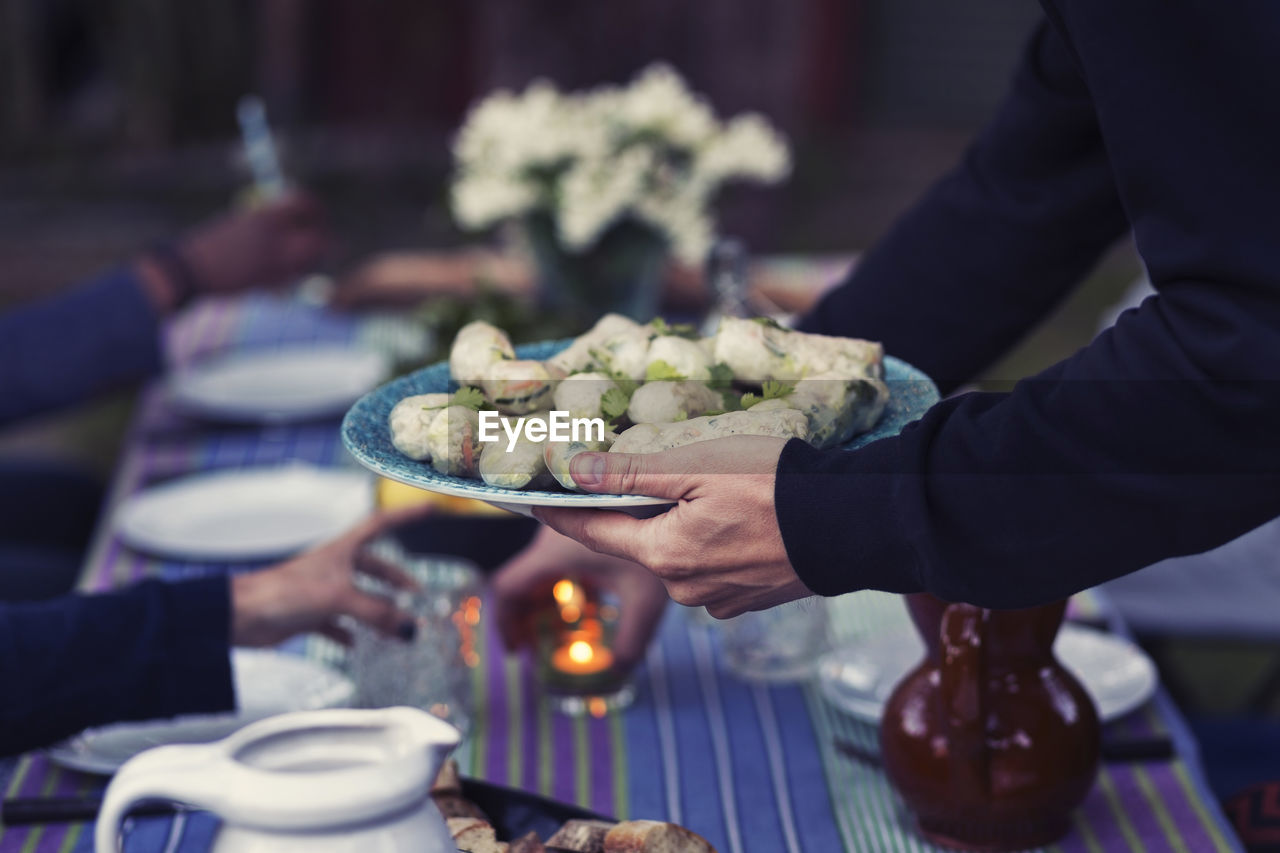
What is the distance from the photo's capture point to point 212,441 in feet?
6.98

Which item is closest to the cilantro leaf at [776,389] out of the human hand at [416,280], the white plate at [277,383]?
the white plate at [277,383]

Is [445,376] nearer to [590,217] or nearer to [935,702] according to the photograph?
[935,702]

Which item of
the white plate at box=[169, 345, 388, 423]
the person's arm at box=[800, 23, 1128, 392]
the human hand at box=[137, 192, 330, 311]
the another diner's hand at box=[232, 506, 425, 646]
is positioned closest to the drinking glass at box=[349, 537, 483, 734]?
the another diner's hand at box=[232, 506, 425, 646]

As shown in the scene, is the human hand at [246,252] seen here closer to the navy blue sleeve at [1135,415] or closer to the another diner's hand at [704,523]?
the another diner's hand at [704,523]

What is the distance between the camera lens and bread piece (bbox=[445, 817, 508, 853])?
905mm

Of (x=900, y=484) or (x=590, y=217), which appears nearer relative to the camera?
(x=900, y=484)

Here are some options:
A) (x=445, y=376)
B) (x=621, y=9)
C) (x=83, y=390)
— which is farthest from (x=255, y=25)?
Result: (x=445, y=376)

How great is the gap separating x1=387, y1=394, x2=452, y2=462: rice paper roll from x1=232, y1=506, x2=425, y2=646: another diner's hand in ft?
1.20

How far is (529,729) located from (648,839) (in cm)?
41

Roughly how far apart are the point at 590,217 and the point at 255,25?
21.5ft

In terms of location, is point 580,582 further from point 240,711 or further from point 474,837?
point 474,837

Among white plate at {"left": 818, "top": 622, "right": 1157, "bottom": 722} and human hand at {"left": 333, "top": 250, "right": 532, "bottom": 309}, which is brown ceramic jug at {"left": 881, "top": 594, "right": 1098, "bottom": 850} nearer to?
white plate at {"left": 818, "top": 622, "right": 1157, "bottom": 722}

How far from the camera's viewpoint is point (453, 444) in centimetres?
89

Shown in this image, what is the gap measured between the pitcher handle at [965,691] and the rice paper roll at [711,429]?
0.68 ft
